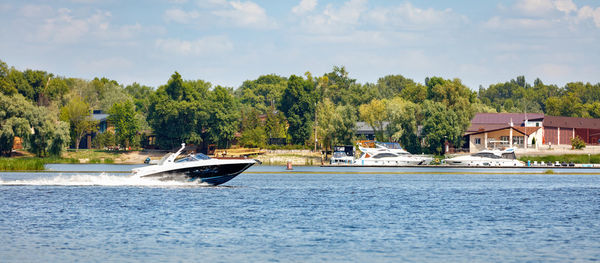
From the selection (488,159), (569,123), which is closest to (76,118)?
(488,159)

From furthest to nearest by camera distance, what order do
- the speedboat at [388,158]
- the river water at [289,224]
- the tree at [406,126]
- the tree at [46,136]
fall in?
the tree at [406,126] → the speedboat at [388,158] → the tree at [46,136] → the river water at [289,224]

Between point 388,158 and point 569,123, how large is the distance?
49890 millimetres

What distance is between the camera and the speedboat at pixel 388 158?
105875 mm

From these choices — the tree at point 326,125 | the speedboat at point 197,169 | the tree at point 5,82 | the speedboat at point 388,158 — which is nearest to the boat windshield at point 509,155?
the speedboat at point 388,158

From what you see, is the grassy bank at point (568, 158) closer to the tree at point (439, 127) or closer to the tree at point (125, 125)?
the tree at point (439, 127)

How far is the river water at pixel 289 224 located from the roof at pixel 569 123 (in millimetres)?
82583

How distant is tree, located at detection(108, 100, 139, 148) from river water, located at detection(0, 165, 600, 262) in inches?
2950

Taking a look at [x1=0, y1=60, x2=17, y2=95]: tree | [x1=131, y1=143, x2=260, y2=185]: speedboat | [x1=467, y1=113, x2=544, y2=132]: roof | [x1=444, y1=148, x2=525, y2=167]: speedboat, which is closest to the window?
[x1=444, y1=148, x2=525, y2=167]: speedboat

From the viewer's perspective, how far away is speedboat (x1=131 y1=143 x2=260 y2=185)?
49812 millimetres

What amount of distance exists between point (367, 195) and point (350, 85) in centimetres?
13624

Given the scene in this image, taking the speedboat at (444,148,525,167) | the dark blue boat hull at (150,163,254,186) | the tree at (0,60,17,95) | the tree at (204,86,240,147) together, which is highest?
the tree at (0,60,17,95)

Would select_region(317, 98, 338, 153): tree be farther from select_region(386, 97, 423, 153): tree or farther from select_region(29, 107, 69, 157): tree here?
select_region(29, 107, 69, 157): tree

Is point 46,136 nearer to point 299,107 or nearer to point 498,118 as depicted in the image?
point 299,107

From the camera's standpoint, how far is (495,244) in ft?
Answer: 88.0
